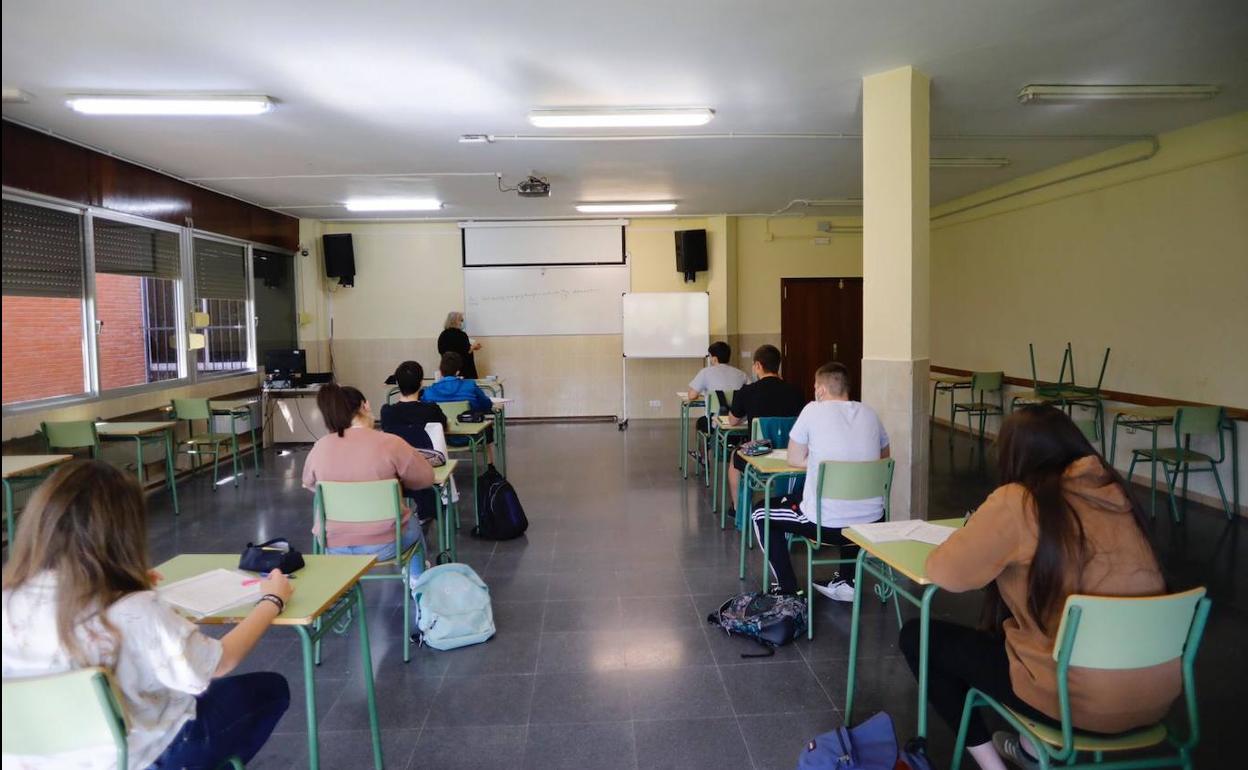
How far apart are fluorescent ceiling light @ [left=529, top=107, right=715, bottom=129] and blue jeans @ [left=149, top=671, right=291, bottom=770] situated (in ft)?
13.5

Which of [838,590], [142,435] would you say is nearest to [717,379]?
[838,590]

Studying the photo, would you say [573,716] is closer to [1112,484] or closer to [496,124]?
[1112,484]

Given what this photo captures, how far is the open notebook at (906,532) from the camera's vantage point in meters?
2.50

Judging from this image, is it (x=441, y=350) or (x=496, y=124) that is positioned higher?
(x=496, y=124)

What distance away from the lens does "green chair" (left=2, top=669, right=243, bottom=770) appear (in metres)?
1.36

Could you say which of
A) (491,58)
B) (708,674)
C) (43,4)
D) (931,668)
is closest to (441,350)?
(491,58)

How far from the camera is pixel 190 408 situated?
20.8 feet

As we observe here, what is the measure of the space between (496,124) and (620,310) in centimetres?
496

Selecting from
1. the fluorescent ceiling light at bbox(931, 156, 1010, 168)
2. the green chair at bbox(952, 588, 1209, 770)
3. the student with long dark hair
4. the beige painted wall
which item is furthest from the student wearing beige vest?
the fluorescent ceiling light at bbox(931, 156, 1010, 168)

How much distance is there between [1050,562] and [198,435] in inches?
274

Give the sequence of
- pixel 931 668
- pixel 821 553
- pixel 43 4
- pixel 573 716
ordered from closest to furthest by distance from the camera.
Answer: pixel 931 668
pixel 573 716
pixel 43 4
pixel 821 553

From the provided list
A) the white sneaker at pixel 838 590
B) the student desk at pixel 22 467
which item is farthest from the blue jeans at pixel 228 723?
the white sneaker at pixel 838 590

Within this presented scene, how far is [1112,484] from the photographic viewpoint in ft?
6.01

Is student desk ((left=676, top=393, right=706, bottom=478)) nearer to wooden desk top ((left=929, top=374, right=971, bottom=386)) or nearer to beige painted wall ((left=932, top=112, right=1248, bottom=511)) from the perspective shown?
beige painted wall ((left=932, top=112, right=1248, bottom=511))
